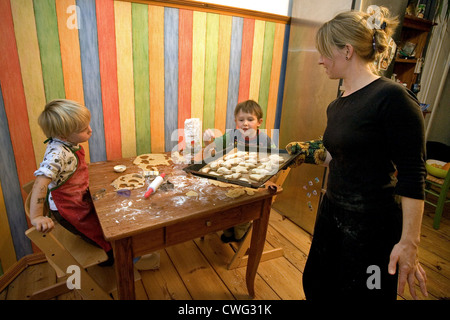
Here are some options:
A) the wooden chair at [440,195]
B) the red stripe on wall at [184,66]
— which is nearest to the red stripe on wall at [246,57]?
the red stripe on wall at [184,66]

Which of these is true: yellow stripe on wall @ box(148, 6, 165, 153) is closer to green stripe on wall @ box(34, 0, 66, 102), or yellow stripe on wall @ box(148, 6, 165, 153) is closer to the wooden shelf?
green stripe on wall @ box(34, 0, 66, 102)

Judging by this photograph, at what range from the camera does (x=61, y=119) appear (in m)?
1.29

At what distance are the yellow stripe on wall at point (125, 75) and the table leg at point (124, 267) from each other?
1103 mm

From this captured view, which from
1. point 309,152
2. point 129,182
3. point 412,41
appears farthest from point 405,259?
point 412,41

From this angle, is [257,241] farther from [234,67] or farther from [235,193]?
[234,67]

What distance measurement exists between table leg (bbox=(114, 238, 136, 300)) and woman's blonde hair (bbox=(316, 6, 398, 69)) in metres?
1.16

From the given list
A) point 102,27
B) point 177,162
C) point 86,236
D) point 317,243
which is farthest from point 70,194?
point 317,243

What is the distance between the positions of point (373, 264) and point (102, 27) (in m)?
2.02

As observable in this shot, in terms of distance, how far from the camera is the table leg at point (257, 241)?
1.55 m

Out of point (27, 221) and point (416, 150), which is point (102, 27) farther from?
point (416, 150)

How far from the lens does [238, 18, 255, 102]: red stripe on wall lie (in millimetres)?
2278

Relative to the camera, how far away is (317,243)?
1269 mm

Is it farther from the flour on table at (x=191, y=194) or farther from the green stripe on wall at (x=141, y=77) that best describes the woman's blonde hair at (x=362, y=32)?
the green stripe on wall at (x=141, y=77)

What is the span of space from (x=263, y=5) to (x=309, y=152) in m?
1.59
